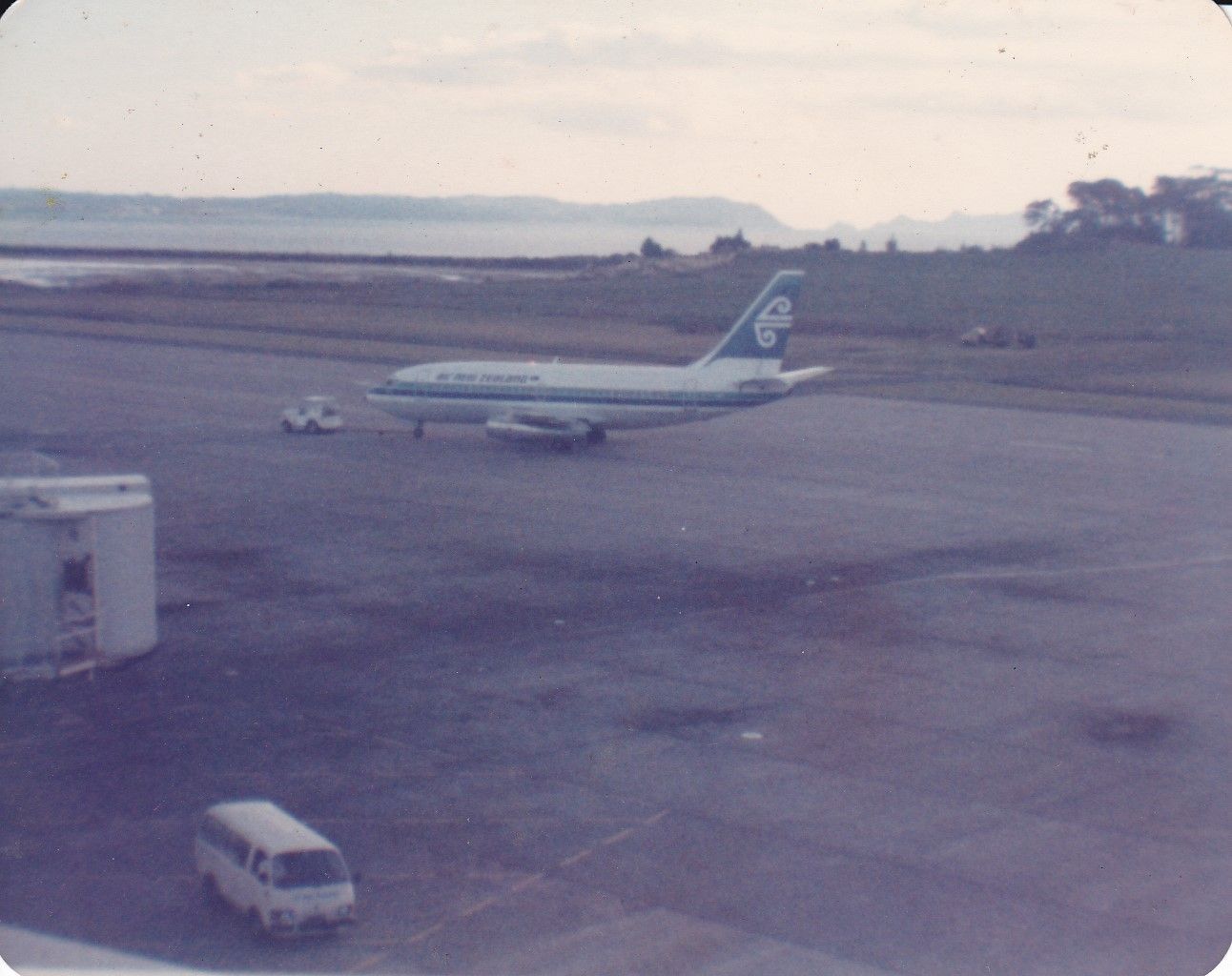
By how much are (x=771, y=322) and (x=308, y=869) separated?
101 ft

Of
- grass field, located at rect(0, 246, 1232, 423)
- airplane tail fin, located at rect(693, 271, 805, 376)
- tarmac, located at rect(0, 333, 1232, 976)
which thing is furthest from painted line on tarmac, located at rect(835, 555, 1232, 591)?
grass field, located at rect(0, 246, 1232, 423)

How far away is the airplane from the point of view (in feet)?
129

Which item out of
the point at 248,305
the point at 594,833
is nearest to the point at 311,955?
the point at 594,833

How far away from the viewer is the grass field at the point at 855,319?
192 feet

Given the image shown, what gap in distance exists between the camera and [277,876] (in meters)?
10.9

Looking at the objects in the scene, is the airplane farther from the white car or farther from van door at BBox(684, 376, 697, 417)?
the white car

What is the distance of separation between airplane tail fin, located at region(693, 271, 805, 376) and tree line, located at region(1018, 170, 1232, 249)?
41.2 feet

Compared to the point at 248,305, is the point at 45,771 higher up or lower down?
lower down

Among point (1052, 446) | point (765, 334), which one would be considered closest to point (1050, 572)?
point (765, 334)

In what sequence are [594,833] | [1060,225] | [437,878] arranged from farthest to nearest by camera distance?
[1060,225] → [594,833] → [437,878]

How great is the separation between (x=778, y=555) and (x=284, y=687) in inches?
452

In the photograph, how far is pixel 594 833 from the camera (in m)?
12.9

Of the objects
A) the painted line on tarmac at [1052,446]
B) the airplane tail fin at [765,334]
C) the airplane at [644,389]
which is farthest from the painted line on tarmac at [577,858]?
the painted line on tarmac at [1052,446]

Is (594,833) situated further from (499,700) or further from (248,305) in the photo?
(248,305)
